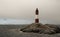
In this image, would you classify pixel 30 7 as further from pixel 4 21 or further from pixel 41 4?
pixel 4 21

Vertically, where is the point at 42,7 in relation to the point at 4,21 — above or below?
above

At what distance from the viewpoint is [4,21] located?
11.4ft

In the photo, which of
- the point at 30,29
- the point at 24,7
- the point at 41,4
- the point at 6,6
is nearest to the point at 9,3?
the point at 6,6

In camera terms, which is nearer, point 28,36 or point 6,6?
point 28,36

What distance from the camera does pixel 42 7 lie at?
3.68m

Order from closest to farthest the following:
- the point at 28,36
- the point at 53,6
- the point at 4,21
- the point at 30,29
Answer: the point at 28,36
the point at 30,29
the point at 4,21
the point at 53,6

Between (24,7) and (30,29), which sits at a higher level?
(24,7)

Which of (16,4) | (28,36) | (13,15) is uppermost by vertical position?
(16,4)

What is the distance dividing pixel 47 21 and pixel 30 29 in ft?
5.24

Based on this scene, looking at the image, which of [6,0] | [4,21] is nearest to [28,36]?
[4,21]

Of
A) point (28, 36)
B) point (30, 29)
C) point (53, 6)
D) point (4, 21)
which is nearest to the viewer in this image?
point (28, 36)

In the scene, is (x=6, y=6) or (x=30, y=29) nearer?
(x=30, y=29)

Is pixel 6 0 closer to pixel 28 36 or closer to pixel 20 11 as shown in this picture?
pixel 20 11

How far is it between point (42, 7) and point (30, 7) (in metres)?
0.28
